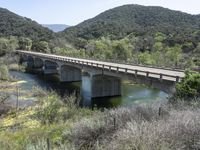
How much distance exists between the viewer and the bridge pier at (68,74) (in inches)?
2459

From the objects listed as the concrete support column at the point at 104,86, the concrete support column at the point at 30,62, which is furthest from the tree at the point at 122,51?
the concrete support column at the point at 104,86

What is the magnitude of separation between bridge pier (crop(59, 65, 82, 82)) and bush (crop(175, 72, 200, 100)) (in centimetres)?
4428

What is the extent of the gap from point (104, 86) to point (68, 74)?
64.3 feet

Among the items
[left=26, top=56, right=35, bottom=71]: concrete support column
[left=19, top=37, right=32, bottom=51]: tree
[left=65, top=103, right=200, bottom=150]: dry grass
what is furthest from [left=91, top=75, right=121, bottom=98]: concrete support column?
[left=19, top=37, right=32, bottom=51]: tree

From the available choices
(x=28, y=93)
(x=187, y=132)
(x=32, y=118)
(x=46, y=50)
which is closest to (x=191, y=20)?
(x=46, y=50)

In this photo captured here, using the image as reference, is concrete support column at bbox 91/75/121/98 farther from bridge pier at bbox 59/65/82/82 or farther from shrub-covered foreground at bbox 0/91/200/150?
shrub-covered foreground at bbox 0/91/200/150

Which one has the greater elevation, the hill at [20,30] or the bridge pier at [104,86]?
the hill at [20,30]

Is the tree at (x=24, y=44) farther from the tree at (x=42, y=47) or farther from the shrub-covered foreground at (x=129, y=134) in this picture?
the shrub-covered foreground at (x=129, y=134)

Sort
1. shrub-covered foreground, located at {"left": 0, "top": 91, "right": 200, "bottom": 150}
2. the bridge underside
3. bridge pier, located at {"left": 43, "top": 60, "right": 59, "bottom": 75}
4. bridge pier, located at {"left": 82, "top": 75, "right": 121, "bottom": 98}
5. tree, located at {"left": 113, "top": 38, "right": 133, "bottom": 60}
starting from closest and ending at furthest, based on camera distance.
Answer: shrub-covered foreground, located at {"left": 0, "top": 91, "right": 200, "bottom": 150} → the bridge underside → bridge pier, located at {"left": 82, "top": 75, "right": 121, "bottom": 98} → bridge pier, located at {"left": 43, "top": 60, "right": 59, "bottom": 75} → tree, located at {"left": 113, "top": 38, "right": 133, "bottom": 60}

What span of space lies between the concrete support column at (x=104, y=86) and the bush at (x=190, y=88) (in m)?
24.8

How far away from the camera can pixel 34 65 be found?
9588 centimetres

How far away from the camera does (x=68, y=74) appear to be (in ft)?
206

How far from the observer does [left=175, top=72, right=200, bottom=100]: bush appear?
1927cm

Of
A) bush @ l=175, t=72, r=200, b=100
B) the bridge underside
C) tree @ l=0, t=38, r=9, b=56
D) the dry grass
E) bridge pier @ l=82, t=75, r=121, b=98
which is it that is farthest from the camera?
tree @ l=0, t=38, r=9, b=56
